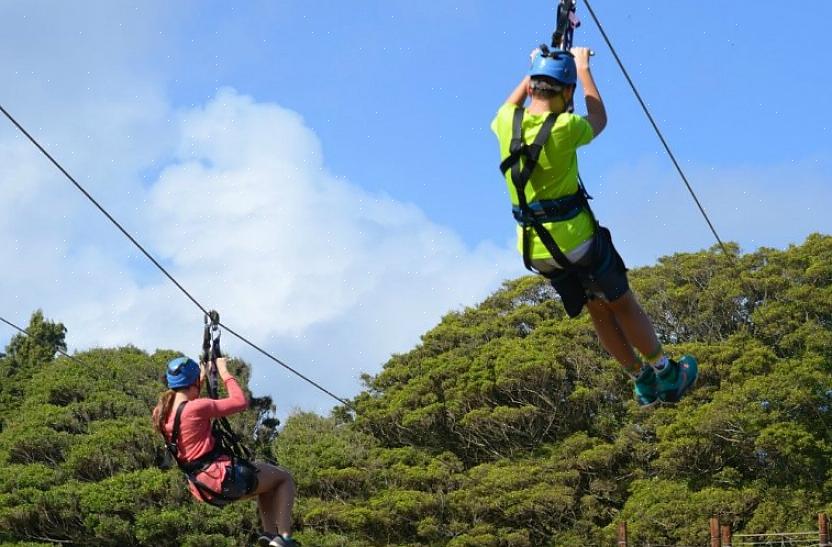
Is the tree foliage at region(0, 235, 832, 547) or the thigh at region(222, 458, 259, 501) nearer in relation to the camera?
the thigh at region(222, 458, 259, 501)

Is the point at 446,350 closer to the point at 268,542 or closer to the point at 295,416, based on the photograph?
the point at 295,416

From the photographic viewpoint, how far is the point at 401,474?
28.8 metres

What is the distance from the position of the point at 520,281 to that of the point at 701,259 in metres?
5.29

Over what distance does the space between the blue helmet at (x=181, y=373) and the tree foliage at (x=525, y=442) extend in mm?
20655

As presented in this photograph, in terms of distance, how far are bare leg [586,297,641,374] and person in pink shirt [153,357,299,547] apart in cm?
182

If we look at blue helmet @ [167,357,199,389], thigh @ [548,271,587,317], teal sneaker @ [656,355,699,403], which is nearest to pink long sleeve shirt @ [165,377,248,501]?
blue helmet @ [167,357,199,389]

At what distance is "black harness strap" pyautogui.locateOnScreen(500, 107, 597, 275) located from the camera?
17.3 feet

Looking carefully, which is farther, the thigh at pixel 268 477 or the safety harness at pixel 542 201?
the thigh at pixel 268 477

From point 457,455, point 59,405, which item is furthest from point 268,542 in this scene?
point 59,405

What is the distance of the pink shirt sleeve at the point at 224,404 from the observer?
649 cm

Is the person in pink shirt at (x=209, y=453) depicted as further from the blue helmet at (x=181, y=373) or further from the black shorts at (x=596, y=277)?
the black shorts at (x=596, y=277)

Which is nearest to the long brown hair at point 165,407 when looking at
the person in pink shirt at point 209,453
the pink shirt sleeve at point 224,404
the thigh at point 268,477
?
the person in pink shirt at point 209,453

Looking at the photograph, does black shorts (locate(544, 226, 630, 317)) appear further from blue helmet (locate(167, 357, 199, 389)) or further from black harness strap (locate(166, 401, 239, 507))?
black harness strap (locate(166, 401, 239, 507))

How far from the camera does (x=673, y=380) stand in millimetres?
6148
